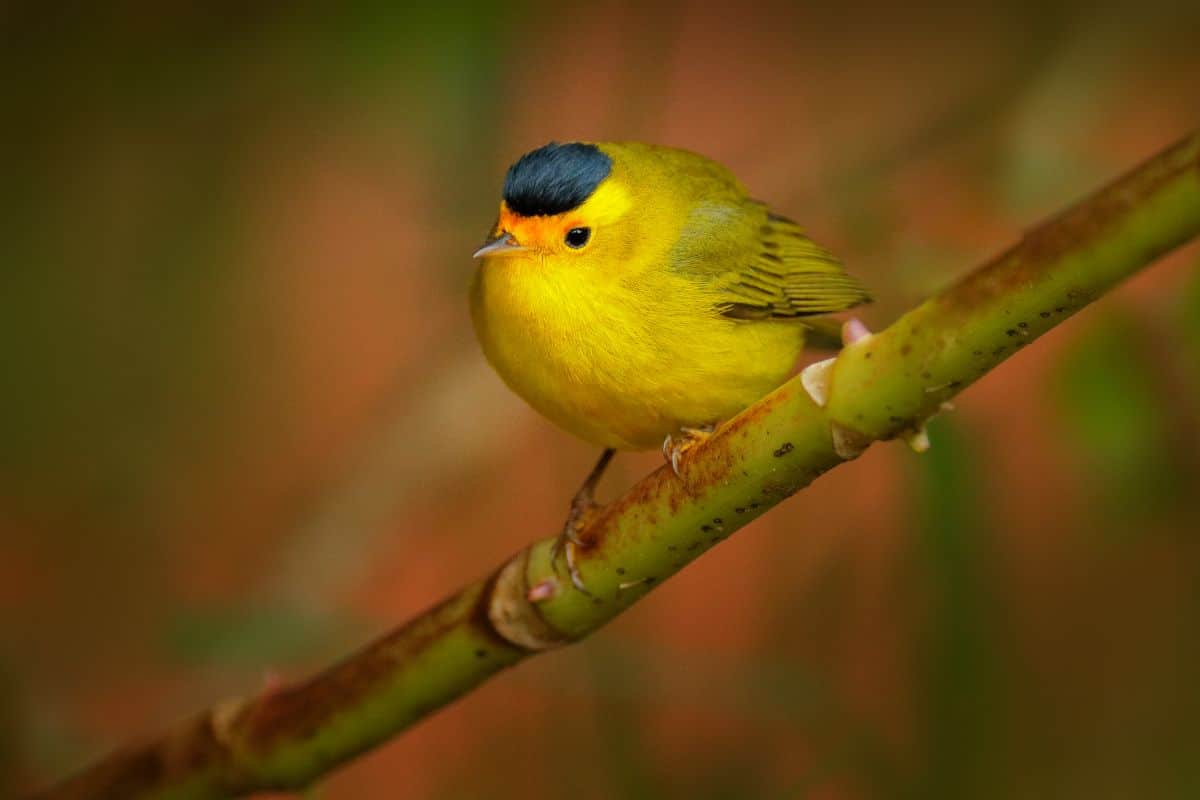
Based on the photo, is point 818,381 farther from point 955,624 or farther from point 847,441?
point 955,624

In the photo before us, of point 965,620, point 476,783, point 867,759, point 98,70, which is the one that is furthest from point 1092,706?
point 98,70

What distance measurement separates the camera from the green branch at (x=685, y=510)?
3.29 feet

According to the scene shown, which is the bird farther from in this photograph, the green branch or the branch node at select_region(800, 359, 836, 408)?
the branch node at select_region(800, 359, 836, 408)

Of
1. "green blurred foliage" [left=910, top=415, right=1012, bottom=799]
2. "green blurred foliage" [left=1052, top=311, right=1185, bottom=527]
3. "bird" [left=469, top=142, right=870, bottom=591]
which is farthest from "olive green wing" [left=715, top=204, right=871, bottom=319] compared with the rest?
"green blurred foliage" [left=1052, top=311, right=1185, bottom=527]

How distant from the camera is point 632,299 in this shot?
2.00 meters

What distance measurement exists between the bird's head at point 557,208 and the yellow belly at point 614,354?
0.13ft

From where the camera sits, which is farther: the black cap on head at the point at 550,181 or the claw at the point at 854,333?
the black cap on head at the point at 550,181

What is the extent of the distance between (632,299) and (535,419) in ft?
3.76

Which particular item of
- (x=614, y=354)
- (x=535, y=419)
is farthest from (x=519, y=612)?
(x=535, y=419)

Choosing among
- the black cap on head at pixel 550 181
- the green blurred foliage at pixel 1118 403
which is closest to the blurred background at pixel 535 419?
the green blurred foliage at pixel 1118 403

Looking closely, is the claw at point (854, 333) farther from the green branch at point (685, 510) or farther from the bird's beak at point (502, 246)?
the bird's beak at point (502, 246)

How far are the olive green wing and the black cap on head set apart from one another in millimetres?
243

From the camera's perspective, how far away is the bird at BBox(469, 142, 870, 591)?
1.93 m

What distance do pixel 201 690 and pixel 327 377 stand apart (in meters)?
1.62
